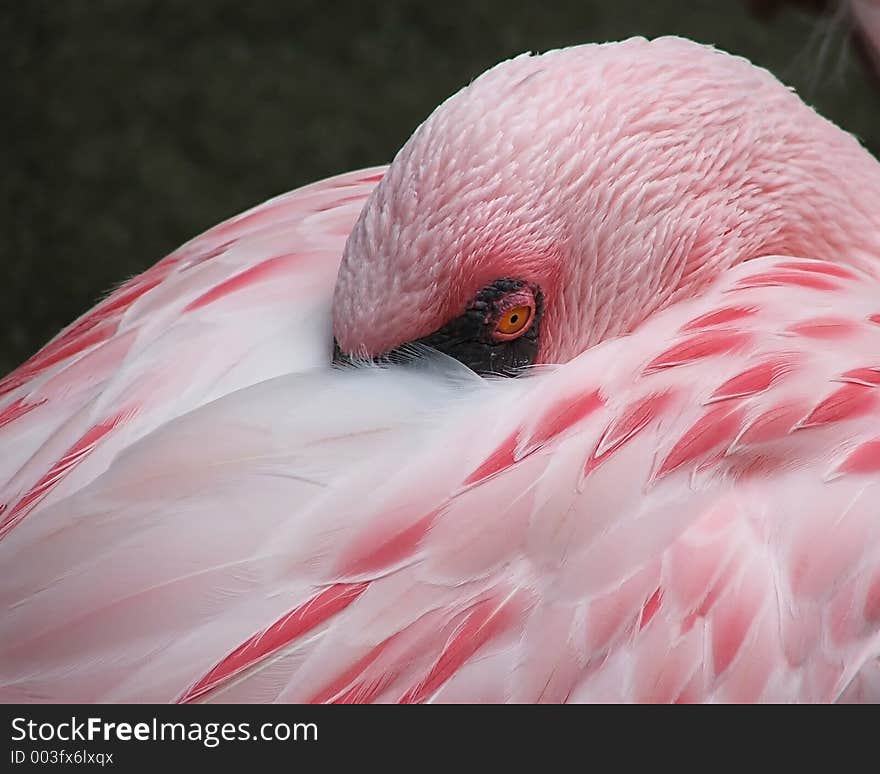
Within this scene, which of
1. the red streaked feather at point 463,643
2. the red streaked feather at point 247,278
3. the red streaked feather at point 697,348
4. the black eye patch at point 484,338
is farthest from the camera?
the red streaked feather at point 247,278

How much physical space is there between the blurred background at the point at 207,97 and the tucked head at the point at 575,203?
1.54 meters

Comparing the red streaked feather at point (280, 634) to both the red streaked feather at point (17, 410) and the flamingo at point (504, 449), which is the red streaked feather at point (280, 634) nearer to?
the flamingo at point (504, 449)

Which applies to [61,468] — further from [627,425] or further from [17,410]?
[627,425]

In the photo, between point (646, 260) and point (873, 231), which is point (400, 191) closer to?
point (646, 260)

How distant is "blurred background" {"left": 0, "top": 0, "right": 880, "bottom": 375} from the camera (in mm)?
2729

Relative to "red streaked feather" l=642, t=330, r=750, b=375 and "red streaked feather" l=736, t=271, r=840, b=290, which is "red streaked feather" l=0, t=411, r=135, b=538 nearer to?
"red streaked feather" l=642, t=330, r=750, b=375

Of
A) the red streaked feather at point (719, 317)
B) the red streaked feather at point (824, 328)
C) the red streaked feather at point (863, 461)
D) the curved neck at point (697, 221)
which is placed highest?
the curved neck at point (697, 221)

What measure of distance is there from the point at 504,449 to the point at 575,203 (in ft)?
0.94

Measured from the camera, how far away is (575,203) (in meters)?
1.19

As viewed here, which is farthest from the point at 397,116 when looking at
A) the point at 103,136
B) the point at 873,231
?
the point at 873,231

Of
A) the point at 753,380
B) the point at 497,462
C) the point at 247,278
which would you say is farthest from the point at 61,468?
the point at 753,380

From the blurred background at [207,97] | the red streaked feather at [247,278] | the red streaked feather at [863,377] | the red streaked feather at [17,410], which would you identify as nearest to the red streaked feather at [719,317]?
the red streaked feather at [863,377]

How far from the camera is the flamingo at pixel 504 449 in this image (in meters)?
0.96
